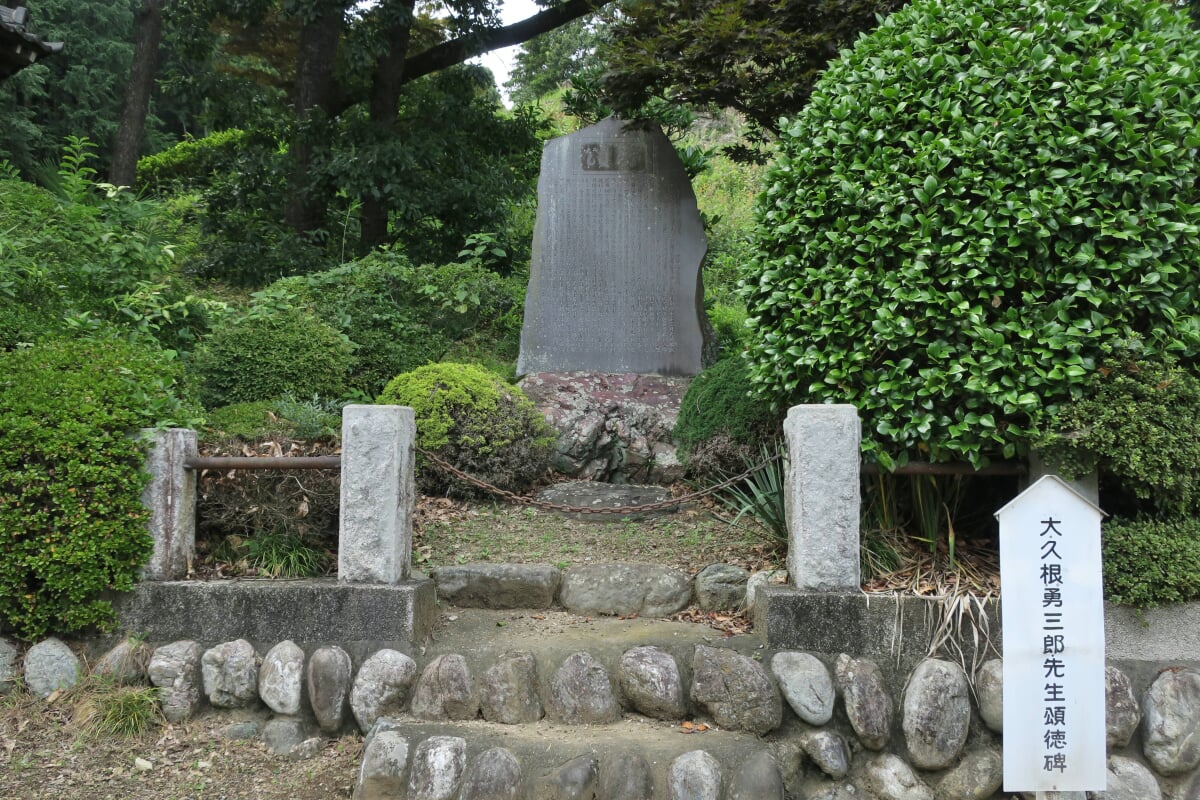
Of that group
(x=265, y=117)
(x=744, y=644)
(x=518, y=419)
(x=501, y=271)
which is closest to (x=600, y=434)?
(x=518, y=419)

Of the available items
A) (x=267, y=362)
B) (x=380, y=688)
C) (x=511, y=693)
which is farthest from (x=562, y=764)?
(x=267, y=362)

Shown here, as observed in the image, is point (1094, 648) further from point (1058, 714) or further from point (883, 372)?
point (883, 372)

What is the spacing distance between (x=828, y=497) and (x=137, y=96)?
36.0 feet

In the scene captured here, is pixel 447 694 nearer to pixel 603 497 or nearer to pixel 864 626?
pixel 864 626

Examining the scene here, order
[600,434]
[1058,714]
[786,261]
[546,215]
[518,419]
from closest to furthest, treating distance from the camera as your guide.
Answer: [1058,714] < [786,261] < [518,419] < [600,434] < [546,215]

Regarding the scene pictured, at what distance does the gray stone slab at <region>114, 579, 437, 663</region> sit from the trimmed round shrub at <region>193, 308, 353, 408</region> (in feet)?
6.68

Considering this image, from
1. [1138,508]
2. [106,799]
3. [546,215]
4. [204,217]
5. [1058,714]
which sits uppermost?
[204,217]

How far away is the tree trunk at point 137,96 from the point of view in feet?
35.4

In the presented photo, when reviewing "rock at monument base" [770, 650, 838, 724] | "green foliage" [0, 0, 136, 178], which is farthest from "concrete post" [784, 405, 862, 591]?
"green foliage" [0, 0, 136, 178]

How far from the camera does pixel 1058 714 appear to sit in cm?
270

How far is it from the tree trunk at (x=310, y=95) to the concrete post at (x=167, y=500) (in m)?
6.14

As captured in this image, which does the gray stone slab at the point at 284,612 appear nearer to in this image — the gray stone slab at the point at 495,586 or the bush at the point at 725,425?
the gray stone slab at the point at 495,586

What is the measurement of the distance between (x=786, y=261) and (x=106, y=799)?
136 inches

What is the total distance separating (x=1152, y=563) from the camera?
128 inches
